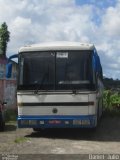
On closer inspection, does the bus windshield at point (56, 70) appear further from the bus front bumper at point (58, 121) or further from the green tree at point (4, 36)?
the green tree at point (4, 36)

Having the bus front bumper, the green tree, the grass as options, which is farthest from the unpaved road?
the green tree

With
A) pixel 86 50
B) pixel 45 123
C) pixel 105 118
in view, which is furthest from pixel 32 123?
pixel 105 118

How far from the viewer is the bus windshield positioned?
16.2m

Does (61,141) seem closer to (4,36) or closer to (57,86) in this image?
(57,86)

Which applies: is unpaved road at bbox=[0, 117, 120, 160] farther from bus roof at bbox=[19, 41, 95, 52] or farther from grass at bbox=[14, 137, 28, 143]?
bus roof at bbox=[19, 41, 95, 52]

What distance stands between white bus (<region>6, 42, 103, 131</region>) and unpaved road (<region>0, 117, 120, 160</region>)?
0.62 meters

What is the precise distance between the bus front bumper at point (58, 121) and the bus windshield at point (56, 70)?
3.24 ft

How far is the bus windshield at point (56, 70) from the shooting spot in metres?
16.2

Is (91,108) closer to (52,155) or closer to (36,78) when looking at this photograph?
(36,78)

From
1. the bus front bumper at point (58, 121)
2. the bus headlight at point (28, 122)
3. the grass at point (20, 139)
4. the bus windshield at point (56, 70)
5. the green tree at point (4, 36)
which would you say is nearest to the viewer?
the grass at point (20, 139)

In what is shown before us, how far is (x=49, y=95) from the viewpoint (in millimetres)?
16250

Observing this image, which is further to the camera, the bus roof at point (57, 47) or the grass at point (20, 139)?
the bus roof at point (57, 47)

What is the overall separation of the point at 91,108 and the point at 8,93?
49.7 ft

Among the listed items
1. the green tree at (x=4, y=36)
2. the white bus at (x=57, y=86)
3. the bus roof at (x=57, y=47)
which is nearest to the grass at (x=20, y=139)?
the white bus at (x=57, y=86)
